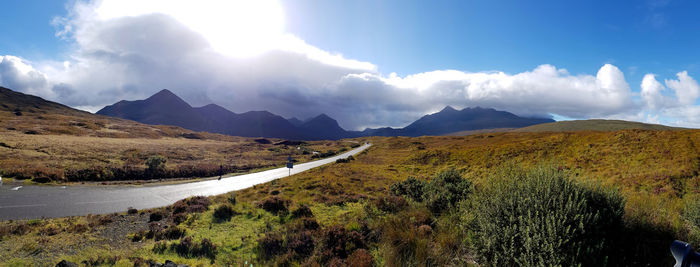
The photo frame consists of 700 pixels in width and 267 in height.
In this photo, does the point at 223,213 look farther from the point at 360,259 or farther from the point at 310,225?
the point at 360,259

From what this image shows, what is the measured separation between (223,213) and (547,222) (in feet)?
42.6

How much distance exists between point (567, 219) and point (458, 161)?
29346 millimetres

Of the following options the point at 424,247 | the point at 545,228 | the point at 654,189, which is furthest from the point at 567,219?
the point at 654,189

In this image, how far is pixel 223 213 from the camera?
12.7 m

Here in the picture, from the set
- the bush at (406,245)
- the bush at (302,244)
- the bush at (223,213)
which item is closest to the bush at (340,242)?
the bush at (302,244)

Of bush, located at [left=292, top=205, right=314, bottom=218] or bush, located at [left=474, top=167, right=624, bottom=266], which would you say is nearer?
bush, located at [left=474, top=167, right=624, bottom=266]

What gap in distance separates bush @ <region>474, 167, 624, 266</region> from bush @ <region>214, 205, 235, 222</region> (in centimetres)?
1109

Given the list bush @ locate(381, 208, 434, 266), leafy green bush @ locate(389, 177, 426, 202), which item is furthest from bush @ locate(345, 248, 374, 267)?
leafy green bush @ locate(389, 177, 426, 202)

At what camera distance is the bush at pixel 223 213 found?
477 inches

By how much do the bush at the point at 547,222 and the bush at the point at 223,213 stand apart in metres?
11.1

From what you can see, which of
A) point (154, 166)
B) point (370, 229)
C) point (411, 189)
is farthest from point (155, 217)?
point (154, 166)

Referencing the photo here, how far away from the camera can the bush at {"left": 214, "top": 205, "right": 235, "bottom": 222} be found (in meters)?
12.1

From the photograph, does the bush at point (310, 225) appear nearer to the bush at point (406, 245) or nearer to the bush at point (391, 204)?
the bush at point (391, 204)

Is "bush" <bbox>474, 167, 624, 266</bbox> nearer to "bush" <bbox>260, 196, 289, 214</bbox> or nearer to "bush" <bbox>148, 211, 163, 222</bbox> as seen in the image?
"bush" <bbox>260, 196, 289, 214</bbox>
